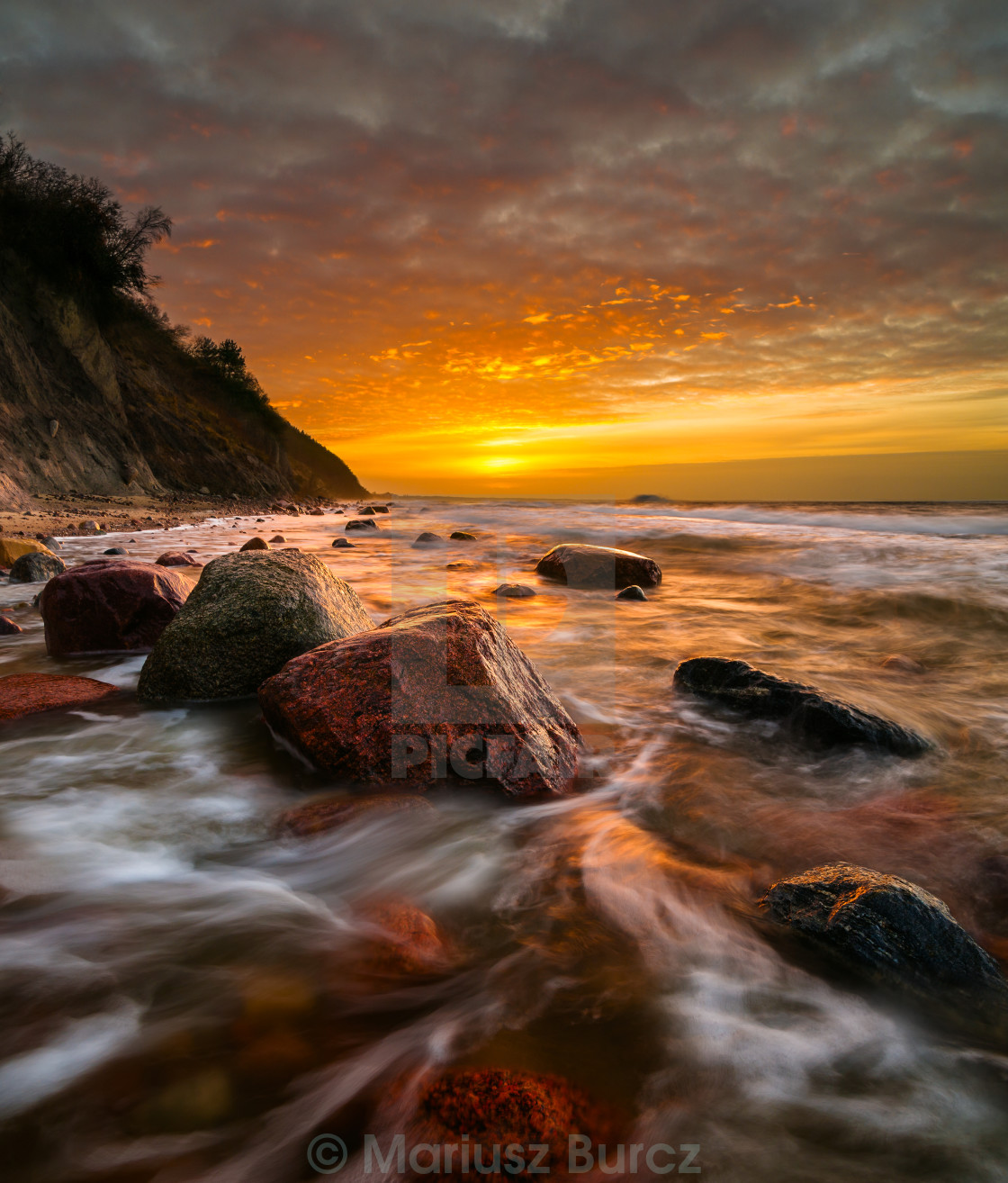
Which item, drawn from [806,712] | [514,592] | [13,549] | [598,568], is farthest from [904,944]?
[13,549]

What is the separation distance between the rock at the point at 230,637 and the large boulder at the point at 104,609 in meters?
0.95

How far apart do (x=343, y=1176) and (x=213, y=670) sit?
285cm

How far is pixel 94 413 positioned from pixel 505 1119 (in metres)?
24.4

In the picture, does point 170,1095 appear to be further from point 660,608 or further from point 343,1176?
point 660,608

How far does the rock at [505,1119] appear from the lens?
1199mm

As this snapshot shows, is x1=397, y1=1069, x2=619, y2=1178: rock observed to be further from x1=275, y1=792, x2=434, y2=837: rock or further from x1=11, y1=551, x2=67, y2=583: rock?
x1=11, y1=551, x2=67, y2=583: rock

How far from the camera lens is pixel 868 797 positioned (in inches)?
110

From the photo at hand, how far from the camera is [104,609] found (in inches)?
172

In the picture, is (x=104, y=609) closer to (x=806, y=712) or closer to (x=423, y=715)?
(x=423, y=715)

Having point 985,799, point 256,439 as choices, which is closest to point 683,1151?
point 985,799

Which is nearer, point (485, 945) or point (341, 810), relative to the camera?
point (485, 945)

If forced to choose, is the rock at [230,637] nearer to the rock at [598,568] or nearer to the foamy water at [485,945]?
the foamy water at [485,945]

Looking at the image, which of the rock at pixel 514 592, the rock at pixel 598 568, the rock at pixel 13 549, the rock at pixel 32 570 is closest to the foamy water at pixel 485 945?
the rock at pixel 514 592

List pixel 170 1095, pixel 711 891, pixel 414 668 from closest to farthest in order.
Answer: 1. pixel 170 1095
2. pixel 711 891
3. pixel 414 668
